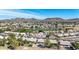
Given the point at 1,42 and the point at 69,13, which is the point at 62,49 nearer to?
the point at 69,13

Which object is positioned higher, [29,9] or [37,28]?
[29,9]

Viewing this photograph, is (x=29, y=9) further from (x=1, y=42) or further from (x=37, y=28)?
(x=1, y=42)

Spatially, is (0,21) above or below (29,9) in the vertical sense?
below
